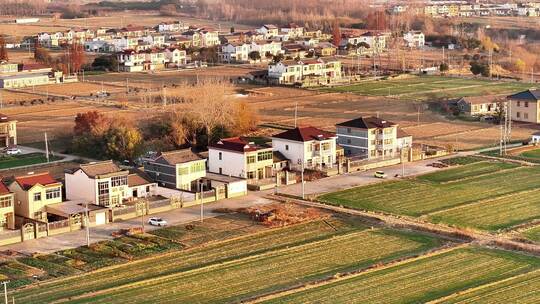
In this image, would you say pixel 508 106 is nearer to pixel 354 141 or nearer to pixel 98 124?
pixel 354 141

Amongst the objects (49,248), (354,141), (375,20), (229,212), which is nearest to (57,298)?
(49,248)

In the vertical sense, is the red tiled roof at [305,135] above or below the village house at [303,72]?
below

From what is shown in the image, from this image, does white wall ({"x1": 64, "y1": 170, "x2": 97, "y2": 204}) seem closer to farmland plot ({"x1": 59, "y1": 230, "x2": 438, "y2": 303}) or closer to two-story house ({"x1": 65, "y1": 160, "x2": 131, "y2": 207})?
two-story house ({"x1": 65, "y1": 160, "x2": 131, "y2": 207})

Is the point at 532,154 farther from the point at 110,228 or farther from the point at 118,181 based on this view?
the point at 110,228

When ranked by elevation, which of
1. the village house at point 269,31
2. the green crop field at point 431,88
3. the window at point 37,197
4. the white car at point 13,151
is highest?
the village house at point 269,31

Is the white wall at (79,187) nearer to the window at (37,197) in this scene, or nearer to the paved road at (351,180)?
the window at (37,197)

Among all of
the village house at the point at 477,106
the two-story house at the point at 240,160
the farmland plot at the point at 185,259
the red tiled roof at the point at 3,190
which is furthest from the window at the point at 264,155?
the village house at the point at 477,106

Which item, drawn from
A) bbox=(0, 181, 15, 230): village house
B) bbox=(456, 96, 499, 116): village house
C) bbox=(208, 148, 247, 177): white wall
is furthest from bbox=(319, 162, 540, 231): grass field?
bbox=(456, 96, 499, 116): village house
